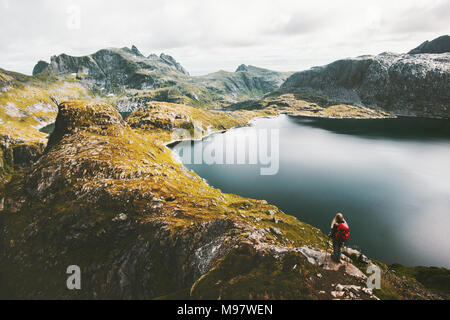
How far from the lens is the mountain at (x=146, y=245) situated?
58.1ft

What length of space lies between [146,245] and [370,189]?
77.1 meters

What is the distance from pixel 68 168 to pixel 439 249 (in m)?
94.8

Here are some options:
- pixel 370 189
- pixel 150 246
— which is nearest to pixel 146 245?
pixel 150 246

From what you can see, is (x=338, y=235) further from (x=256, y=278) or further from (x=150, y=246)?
(x=150, y=246)

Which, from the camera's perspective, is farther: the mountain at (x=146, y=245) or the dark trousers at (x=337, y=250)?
the dark trousers at (x=337, y=250)

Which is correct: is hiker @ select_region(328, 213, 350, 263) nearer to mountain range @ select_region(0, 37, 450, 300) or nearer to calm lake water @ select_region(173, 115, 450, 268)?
mountain range @ select_region(0, 37, 450, 300)

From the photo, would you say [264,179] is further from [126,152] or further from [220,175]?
[126,152]

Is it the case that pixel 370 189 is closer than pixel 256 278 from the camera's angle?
No

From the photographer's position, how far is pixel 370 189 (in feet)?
238

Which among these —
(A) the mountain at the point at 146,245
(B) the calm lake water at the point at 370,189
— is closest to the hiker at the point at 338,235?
(A) the mountain at the point at 146,245

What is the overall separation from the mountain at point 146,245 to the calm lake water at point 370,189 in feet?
47.9

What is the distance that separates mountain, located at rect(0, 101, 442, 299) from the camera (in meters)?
17.7

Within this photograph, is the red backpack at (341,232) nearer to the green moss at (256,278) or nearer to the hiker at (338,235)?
the hiker at (338,235)

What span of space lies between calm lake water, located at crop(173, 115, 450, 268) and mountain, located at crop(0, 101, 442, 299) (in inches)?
575
